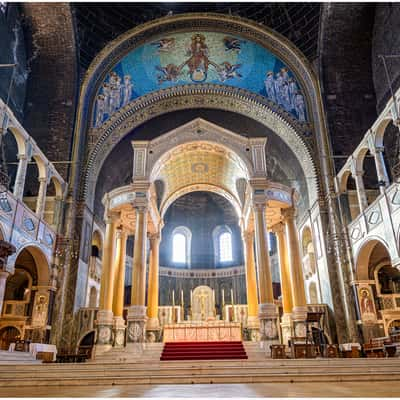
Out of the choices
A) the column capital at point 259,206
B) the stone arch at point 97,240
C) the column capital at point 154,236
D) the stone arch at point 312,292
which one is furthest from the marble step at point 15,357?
the stone arch at point 312,292

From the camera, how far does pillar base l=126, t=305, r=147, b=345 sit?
13.8 meters

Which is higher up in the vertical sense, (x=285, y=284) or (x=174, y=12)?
(x=174, y=12)

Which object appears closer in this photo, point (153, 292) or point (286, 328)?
point (286, 328)

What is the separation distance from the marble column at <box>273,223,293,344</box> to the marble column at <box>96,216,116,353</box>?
766cm

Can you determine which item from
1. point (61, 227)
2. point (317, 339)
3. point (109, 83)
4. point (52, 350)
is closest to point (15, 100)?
point (109, 83)

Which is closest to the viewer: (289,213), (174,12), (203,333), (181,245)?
(203,333)

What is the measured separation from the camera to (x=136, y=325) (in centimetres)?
1402

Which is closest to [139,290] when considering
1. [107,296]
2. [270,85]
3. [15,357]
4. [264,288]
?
[107,296]

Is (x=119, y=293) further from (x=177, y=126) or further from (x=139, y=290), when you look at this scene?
(x=177, y=126)

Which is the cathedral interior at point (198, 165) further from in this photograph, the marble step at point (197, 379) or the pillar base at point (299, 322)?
the marble step at point (197, 379)

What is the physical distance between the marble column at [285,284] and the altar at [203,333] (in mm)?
2401

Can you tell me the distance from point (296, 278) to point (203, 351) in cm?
538

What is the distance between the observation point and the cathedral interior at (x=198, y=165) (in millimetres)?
14805

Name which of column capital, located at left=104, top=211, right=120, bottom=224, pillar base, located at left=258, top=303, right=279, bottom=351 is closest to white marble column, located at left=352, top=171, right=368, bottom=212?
pillar base, located at left=258, top=303, right=279, bottom=351
